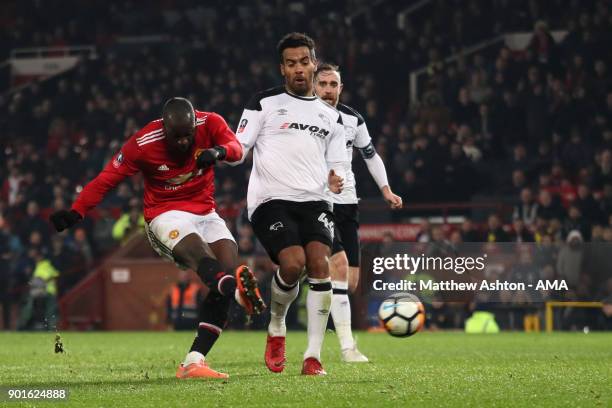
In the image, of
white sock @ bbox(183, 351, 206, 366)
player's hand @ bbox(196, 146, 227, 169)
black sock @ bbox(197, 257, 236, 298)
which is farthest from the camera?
white sock @ bbox(183, 351, 206, 366)

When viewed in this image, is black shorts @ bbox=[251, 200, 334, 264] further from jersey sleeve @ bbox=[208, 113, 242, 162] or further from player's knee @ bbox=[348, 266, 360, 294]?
player's knee @ bbox=[348, 266, 360, 294]

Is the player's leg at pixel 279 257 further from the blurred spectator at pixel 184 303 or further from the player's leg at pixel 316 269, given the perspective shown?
the blurred spectator at pixel 184 303

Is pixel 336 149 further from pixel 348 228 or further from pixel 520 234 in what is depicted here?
pixel 520 234

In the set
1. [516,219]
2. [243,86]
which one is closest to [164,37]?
[243,86]

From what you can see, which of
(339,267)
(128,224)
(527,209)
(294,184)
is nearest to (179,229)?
(294,184)

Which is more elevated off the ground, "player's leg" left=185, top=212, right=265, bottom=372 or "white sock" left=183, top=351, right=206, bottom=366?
"player's leg" left=185, top=212, right=265, bottom=372

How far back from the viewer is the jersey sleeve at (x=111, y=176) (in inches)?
299

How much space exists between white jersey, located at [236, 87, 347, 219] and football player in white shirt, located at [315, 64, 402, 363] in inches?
53.8

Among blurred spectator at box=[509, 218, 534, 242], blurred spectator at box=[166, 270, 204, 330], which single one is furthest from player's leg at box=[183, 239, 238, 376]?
blurred spectator at box=[166, 270, 204, 330]

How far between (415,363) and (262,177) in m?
2.10

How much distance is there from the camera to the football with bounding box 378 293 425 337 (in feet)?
31.2

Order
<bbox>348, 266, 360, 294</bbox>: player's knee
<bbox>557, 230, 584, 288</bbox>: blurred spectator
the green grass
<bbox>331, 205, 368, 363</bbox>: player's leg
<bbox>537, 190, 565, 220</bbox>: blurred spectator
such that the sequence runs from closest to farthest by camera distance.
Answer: the green grass, <bbox>331, 205, 368, 363</bbox>: player's leg, <bbox>348, 266, 360, 294</bbox>: player's knee, <bbox>557, 230, 584, 288</bbox>: blurred spectator, <bbox>537, 190, 565, 220</bbox>: blurred spectator

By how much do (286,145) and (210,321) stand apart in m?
1.19

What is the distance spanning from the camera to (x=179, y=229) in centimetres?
756
